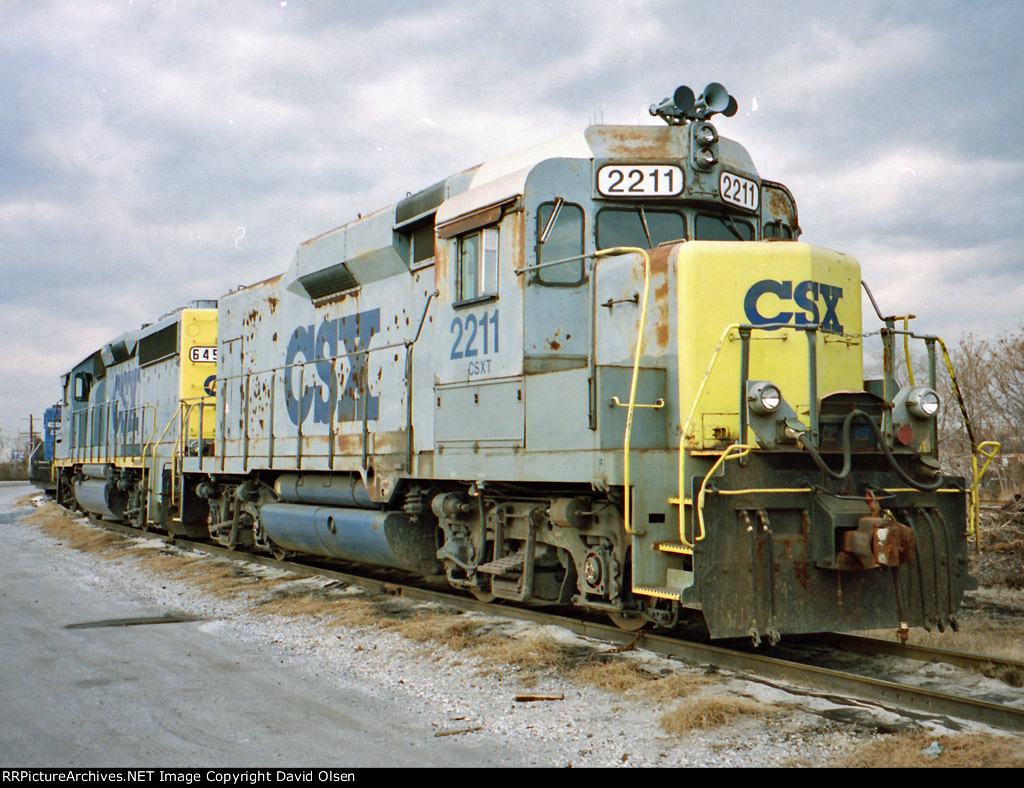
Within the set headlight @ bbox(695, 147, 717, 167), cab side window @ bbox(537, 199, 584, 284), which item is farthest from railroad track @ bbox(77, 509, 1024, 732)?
headlight @ bbox(695, 147, 717, 167)

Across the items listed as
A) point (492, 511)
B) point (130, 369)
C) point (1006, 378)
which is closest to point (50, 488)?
point (130, 369)

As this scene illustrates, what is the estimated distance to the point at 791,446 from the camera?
561 centimetres

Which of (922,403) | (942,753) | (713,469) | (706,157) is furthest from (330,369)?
(942,753)

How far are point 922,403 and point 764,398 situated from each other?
131cm

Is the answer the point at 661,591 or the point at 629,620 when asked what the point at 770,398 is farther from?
the point at 629,620

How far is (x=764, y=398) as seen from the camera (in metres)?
5.47

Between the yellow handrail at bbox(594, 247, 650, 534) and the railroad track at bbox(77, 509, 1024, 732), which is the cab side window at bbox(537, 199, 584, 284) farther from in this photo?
the railroad track at bbox(77, 509, 1024, 732)

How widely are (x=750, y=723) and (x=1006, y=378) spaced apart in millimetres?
29684

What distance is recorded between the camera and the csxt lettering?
9375 millimetres

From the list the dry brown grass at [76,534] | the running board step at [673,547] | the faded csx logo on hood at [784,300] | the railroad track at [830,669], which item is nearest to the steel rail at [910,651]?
the railroad track at [830,669]

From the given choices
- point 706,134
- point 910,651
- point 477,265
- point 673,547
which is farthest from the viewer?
point 477,265

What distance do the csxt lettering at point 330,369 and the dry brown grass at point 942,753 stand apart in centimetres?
585

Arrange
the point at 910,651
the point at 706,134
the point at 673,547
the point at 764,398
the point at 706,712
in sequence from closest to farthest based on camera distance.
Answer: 1. the point at 706,712
2. the point at 764,398
3. the point at 673,547
4. the point at 910,651
5. the point at 706,134

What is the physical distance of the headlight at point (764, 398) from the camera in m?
5.47
